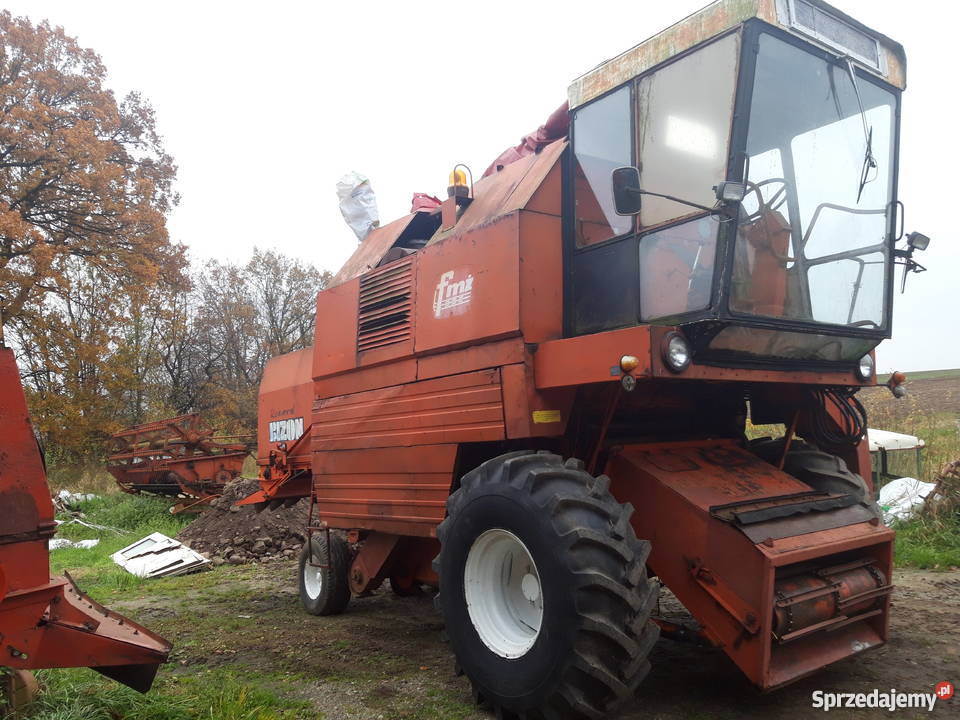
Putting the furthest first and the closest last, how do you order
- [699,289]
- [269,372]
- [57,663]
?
[269,372] → [699,289] → [57,663]

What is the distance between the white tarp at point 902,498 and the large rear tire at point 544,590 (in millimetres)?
5643

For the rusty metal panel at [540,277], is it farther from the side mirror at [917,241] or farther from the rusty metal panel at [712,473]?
the side mirror at [917,241]

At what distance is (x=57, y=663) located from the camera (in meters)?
3.42

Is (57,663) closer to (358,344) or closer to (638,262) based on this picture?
(358,344)

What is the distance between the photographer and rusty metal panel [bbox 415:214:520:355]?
14.5 ft

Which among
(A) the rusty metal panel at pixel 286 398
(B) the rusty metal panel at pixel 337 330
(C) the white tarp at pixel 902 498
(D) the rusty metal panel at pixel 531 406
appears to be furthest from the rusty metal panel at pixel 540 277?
(C) the white tarp at pixel 902 498

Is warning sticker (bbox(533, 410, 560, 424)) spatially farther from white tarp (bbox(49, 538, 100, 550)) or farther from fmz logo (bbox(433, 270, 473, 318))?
white tarp (bbox(49, 538, 100, 550))

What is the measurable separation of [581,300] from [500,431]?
3.08 feet

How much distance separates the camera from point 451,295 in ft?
16.0

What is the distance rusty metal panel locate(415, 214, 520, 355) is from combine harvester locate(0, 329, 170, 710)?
7.88ft

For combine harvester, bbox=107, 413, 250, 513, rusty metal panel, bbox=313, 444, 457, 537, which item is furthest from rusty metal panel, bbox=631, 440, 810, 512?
combine harvester, bbox=107, 413, 250, 513

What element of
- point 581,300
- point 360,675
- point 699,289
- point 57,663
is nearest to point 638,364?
point 699,289

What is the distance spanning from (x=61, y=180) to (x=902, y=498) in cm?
1948

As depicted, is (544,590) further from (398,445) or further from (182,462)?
(182,462)
